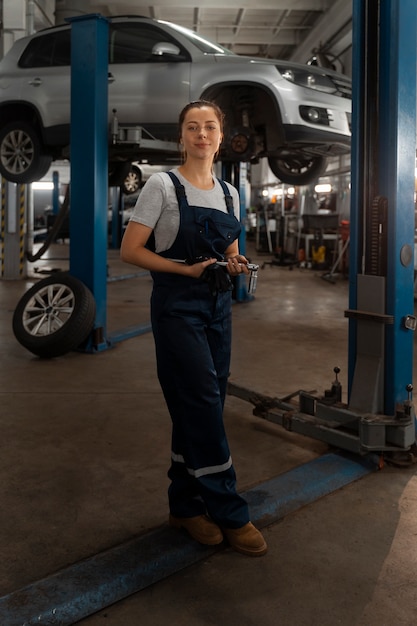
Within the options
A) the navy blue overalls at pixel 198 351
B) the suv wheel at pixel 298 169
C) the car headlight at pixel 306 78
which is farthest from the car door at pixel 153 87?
the navy blue overalls at pixel 198 351

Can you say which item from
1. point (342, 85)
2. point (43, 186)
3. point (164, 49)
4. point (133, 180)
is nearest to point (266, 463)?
point (164, 49)

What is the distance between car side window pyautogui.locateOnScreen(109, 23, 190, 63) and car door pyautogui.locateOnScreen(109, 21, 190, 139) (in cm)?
1

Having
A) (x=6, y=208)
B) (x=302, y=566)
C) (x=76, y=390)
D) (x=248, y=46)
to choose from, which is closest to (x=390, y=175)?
(x=302, y=566)

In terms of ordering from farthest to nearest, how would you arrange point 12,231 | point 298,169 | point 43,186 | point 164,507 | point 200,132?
1. point 43,186
2. point 12,231
3. point 298,169
4. point 164,507
5. point 200,132

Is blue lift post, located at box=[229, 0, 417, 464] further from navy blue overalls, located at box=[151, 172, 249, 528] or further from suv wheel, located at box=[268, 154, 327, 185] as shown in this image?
suv wheel, located at box=[268, 154, 327, 185]

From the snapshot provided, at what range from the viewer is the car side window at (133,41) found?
5.93 m

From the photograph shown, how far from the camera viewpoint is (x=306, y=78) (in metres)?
5.68

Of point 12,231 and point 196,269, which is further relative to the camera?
point 12,231

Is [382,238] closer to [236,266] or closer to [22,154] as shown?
[236,266]

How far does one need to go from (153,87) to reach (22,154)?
166 centimetres

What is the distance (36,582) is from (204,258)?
42.4 inches

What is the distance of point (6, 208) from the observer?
29.9 ft

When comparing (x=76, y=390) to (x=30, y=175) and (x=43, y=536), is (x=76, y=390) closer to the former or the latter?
(x=43, y=536)

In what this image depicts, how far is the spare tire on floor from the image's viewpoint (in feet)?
15.1
